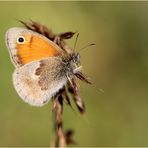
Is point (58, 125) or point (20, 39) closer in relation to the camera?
point (58, 125)

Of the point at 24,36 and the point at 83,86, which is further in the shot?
the point at 83,86

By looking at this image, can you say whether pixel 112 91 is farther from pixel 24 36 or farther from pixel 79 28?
pixel 24 36

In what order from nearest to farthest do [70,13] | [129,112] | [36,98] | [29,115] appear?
[36,98] < [29,115] < [129,112] < [70,13]

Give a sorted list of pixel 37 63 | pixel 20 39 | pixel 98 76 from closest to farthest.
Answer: pixel 37 63, pixel 20 39, pixel 98 76

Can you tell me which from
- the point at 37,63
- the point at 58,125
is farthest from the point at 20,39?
the point at 58,125

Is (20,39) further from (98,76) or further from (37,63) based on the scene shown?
(98,76)

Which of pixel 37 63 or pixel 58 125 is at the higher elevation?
pixel 37 63

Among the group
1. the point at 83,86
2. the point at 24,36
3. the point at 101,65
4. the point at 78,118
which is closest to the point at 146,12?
the point at 101,65
